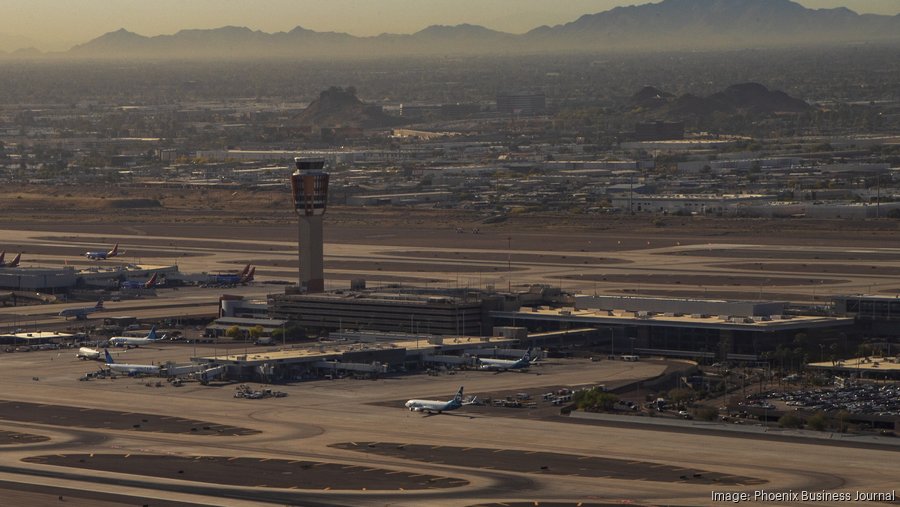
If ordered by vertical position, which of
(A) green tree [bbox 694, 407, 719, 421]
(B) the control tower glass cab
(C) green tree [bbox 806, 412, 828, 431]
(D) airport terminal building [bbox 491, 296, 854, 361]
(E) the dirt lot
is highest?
(B) the control tower glass cab

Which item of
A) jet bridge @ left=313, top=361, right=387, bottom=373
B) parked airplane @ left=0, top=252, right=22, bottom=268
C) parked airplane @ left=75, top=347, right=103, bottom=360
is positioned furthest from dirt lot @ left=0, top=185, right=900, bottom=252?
jet bridge @ left=313, top=361, right=387, bottom=373

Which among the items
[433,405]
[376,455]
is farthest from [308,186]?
[376,455]

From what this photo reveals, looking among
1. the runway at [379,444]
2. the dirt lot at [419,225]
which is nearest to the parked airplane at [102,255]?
the dirt lot at [419,225]

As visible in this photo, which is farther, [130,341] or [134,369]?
[130,341]

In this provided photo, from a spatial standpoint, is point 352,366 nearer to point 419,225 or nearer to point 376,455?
point 376,455

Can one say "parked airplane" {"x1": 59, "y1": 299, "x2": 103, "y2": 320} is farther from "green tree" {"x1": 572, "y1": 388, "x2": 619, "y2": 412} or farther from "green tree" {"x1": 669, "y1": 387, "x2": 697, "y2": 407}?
"green tree" {"x1": 669, "y1": 387, "x2": 697, "y2": 407}

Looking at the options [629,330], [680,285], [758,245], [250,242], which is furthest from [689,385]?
[250,242]
